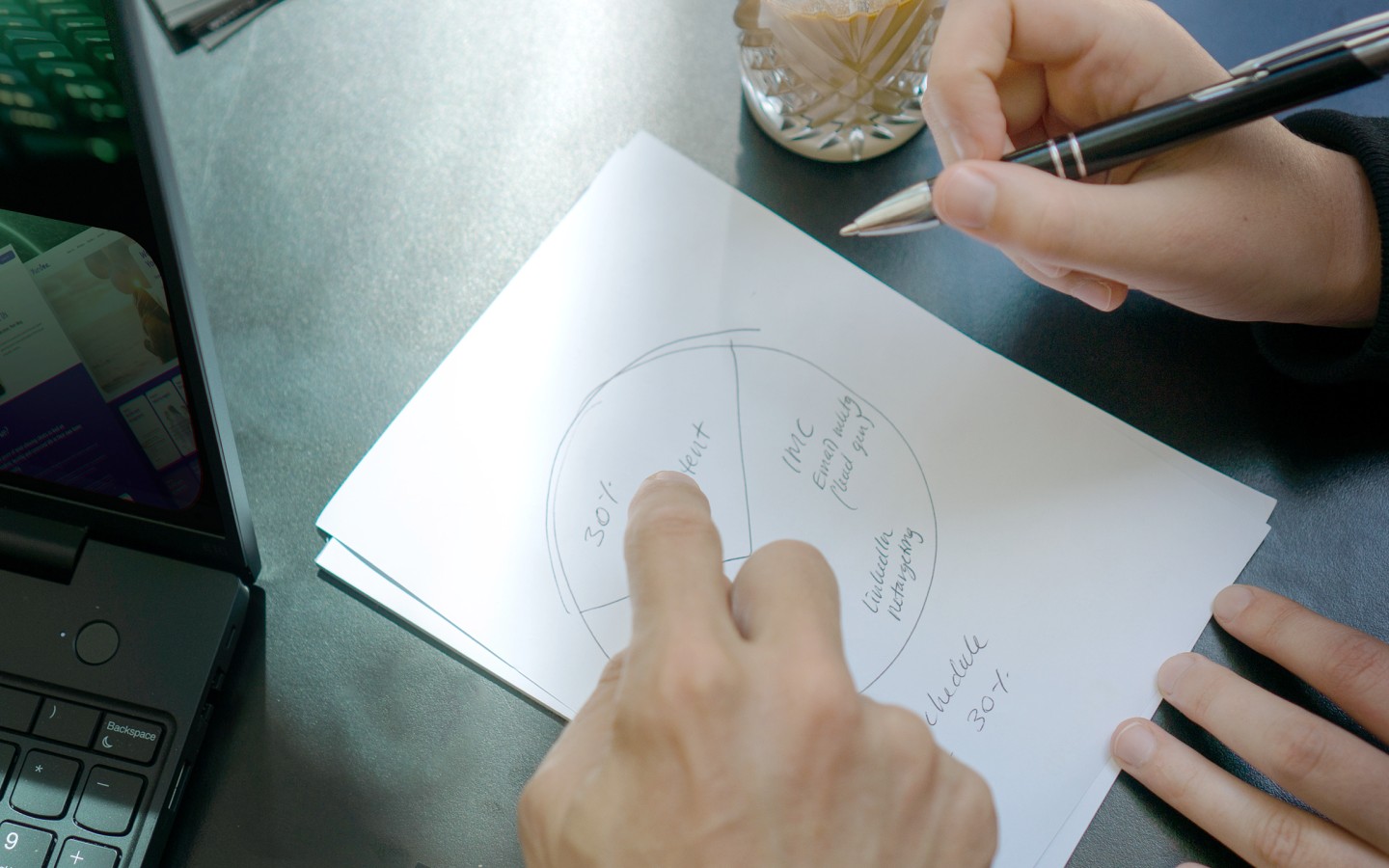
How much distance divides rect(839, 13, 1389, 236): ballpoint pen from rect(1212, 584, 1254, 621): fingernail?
8.9 inches

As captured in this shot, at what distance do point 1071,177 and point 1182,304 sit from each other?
0.37ft

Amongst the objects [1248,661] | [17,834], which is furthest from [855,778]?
[17,834]

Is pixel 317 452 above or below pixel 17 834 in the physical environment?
above

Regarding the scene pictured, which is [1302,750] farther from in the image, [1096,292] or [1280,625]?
[1096,292]

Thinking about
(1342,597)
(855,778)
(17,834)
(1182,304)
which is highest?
(1182,304)

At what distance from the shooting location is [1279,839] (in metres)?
0.42

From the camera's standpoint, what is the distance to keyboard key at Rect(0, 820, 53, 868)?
40 centimetres

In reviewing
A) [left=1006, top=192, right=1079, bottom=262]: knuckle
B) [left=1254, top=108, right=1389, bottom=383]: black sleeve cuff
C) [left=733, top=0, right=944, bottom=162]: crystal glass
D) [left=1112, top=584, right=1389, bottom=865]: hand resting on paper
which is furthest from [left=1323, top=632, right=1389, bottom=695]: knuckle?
[left=733, top=0, right=944, bottom=162]: crystal glass

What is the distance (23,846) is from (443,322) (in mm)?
318

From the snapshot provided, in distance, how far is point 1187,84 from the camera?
17.9 inches

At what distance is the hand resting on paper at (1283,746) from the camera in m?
0.42

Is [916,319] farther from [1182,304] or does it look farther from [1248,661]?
[1248,661]

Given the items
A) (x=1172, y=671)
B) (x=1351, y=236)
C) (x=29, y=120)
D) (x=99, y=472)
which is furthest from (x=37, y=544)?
(x=1351, y=236)

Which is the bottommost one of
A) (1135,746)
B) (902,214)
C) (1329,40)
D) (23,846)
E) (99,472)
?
(23,846)
